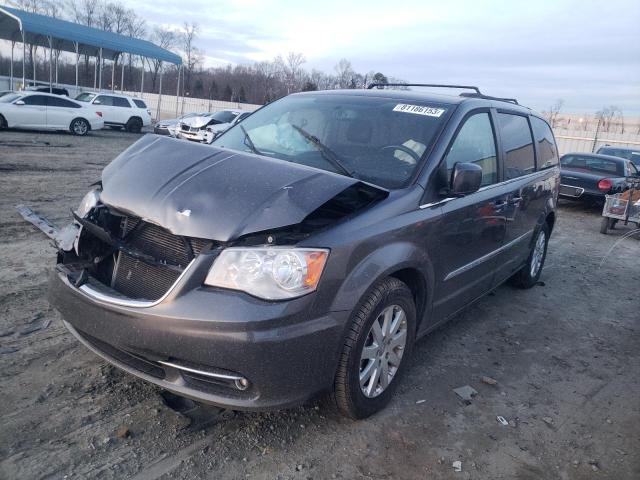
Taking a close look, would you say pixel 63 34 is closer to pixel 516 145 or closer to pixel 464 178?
pixel 516 145

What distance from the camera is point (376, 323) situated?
2910 millimetres

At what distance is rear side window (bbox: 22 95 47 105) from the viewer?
17.8m

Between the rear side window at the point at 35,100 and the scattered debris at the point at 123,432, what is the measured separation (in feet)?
60.1

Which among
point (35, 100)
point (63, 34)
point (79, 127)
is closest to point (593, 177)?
point (79, 127)

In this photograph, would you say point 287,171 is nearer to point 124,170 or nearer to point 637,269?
point 124,170

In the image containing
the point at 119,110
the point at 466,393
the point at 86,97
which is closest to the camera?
the point at 466,393

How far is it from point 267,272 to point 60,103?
19.4 meters

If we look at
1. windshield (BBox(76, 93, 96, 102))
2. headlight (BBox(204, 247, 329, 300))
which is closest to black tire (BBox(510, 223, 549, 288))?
headlight (BBox(204, 247, 329, 300))

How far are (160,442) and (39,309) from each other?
1.91m

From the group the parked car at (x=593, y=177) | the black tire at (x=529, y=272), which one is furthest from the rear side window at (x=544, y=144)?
the parked car at (x=593, y=177)

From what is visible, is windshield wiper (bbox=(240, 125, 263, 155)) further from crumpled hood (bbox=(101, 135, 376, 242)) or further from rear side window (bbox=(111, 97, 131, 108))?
rear side window (bbox=(111, 97, 131, 108))

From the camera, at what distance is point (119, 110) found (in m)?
23.4

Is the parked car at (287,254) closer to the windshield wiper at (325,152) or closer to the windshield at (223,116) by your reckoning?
the windshield wiper at (325,152)

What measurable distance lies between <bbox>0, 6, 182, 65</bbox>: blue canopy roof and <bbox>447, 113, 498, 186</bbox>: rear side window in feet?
88.5
